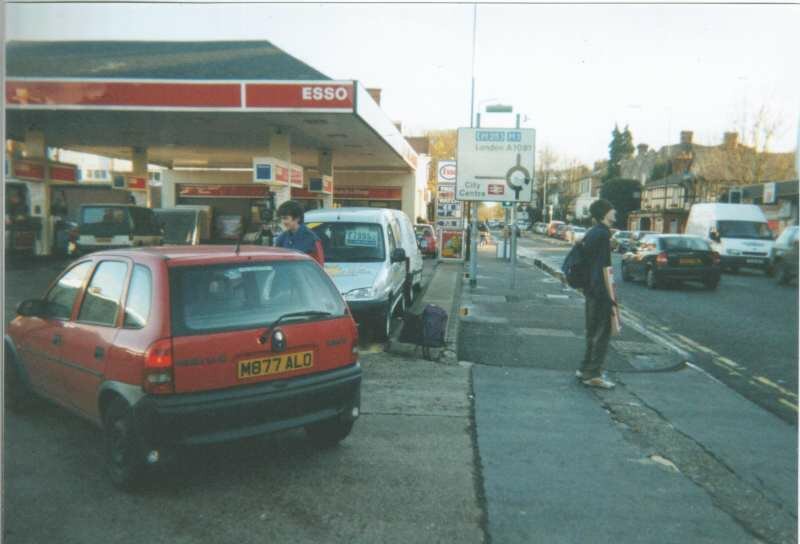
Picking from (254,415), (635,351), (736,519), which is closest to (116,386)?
(254,415)

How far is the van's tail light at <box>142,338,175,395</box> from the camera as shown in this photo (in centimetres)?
374

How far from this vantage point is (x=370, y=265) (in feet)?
30.6

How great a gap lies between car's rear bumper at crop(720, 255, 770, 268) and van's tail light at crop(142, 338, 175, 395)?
13.3 feet

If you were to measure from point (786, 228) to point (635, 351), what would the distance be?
17.0 ft

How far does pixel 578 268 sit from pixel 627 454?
2.36 m

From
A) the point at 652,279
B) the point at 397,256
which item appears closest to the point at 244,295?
the point at 397,256

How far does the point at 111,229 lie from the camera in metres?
7.54

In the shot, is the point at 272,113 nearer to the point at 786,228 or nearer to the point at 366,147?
the point at 366,147

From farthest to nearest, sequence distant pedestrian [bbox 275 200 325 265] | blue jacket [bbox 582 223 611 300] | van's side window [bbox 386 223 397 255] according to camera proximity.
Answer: van's side window [bbox 386 223 397 255] < distant pedestrian [bbox 275 200 325 265] < blue jacket [bbox 582 223 611 300]

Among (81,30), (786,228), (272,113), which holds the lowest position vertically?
(786,228)

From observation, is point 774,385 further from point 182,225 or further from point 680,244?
point 182,225

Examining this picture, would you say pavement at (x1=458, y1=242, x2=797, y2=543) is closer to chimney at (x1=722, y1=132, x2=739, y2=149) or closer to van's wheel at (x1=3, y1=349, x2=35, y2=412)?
chimney at (x1=722, y1=132, x2=739, y2=149)

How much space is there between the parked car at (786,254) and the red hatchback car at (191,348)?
2707 mm

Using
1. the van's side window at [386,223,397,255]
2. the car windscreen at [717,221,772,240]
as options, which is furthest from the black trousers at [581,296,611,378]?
the van's side window at [386,223,397,255]
